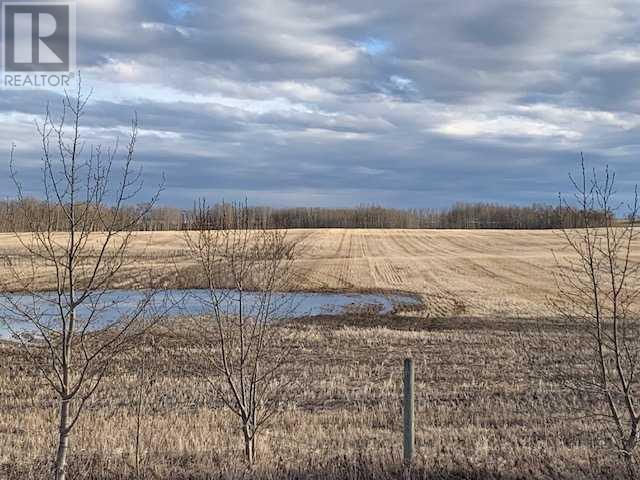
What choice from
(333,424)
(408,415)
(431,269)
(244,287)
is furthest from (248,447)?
(431,269)

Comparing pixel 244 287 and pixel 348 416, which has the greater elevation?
pixel 244 287

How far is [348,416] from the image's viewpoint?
10820 mm

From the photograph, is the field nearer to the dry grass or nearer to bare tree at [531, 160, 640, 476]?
bare tree at [531, 160, 640, 476]

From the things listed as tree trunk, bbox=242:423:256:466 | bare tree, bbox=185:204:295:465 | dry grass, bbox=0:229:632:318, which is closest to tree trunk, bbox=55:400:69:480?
bare tree, bbox=185:204:295:465

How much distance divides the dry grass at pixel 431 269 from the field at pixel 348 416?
3.29 m

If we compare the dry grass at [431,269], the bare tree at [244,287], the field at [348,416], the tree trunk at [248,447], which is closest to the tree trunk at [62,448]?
the field at [348,416]

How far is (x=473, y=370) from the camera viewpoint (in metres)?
15.6

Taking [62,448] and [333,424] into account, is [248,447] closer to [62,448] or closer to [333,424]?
[62,448]

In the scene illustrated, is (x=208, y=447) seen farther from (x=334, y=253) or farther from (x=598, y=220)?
(x=334, y=253)

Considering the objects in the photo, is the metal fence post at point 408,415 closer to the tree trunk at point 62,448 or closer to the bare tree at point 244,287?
the bare tree at point 244,287

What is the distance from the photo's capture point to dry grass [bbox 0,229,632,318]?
3161cm

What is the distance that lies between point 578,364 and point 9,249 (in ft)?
185

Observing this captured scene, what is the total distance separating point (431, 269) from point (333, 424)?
1587 inches

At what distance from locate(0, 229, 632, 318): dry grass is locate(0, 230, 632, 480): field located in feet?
10.8
